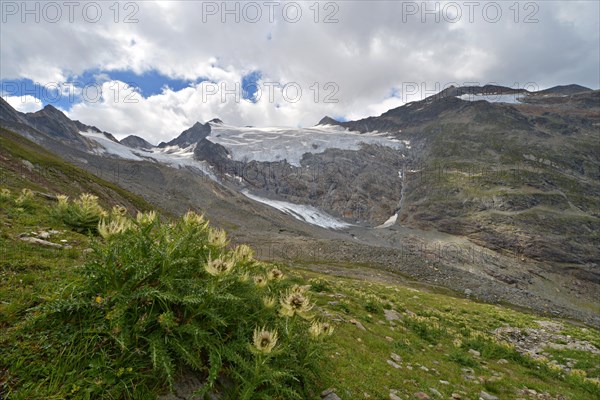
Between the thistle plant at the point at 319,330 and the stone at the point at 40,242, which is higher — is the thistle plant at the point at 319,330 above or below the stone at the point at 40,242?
below

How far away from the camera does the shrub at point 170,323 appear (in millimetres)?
3816

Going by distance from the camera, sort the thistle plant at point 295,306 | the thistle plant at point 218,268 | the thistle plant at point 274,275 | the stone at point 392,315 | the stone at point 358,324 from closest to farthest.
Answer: the thistle plant at point 218,268 → the thistle plant at point 295,306 → the thistle plant at point 274,275 → the stone at point 358,324 → the stone at point 392,315


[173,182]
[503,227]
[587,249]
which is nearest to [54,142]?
[173,182]

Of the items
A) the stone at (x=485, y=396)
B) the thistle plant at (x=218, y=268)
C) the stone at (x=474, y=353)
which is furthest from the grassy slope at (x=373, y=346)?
the thistle plant at (x=218, y=268)

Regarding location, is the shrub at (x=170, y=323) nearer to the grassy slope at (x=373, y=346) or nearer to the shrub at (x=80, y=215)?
the grassy slope at (x=373, y=346)

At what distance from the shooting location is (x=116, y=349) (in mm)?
3961

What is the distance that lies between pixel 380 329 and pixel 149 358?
9.97 metres

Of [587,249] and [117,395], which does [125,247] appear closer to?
[117,395]

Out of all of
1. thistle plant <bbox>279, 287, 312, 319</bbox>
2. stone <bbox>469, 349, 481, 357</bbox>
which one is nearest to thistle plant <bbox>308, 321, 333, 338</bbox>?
thistle plant <bbox>279, 287, 312, 319</bbox>

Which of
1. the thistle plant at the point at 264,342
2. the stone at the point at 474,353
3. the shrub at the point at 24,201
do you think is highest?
the shrub at the point at 24,201

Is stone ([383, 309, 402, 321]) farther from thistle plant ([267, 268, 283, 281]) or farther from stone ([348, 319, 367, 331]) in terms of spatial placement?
thistle plant ([267, 268, 283, 281])

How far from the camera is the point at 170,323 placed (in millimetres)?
3961

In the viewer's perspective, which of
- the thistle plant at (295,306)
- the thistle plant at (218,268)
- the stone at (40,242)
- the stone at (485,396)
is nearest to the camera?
the thistle plant at (218,268)

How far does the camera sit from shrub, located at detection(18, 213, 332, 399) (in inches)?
150
